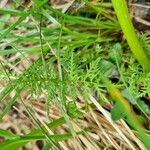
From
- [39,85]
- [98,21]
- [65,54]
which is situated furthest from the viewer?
[98,21]

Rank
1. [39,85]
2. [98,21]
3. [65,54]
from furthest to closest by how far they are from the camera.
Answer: [98,21]
[65,54]
[39,85]

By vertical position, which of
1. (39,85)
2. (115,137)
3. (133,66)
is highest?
(39,85)

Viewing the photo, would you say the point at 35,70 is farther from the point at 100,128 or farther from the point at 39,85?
the point at 100,128

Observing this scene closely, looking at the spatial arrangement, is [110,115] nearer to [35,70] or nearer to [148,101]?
[148,101]

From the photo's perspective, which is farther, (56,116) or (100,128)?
(56,116)

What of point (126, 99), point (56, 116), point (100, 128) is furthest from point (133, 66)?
point (56, 116)

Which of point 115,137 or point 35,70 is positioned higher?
point 35,70
